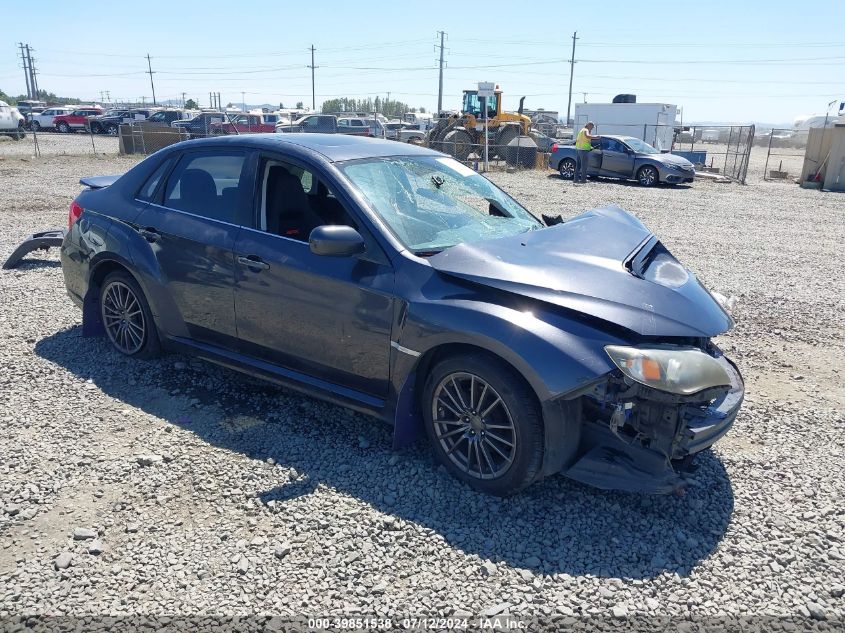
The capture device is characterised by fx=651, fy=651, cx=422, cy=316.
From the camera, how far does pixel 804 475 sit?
12.1 ft

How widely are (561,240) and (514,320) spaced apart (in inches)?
36.5

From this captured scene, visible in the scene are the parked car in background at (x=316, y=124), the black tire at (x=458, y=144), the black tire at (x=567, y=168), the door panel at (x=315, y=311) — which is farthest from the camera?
the parked car in background at (x=316, y=124)

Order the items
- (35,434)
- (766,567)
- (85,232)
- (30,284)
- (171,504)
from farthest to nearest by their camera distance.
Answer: (30,284)
(85,232)
(35,434)
(171,504)
(766,567)

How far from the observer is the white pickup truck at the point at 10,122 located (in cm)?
3419

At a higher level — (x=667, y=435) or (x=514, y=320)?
(x=514, y=320)

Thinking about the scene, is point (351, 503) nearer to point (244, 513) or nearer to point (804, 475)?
point (244, 513)

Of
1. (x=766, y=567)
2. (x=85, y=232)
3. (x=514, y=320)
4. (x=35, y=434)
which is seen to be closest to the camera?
(x=766, y=567)

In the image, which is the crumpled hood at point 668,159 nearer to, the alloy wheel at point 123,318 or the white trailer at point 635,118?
the white trailer at point 635,118

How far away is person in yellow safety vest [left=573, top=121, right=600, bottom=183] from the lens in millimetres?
19859

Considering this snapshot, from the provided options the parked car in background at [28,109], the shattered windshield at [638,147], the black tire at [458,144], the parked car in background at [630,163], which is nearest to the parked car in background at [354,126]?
the black tire at [458,144]

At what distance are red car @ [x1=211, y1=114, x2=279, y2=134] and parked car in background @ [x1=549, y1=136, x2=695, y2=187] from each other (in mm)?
17024

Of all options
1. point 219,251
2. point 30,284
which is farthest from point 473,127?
point 219,251

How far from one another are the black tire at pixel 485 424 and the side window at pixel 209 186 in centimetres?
180

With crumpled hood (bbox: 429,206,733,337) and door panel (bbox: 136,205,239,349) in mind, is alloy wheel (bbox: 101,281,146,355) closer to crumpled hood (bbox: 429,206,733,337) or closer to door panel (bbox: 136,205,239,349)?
door panel (bbox: 136,205,239,349)
